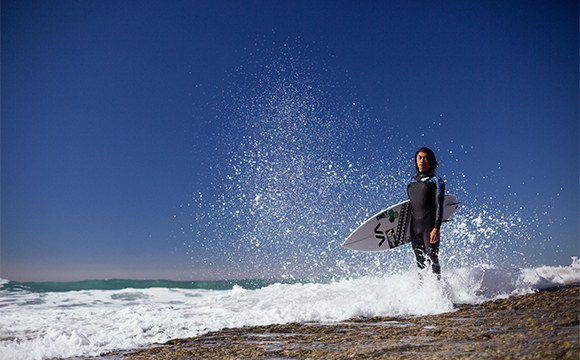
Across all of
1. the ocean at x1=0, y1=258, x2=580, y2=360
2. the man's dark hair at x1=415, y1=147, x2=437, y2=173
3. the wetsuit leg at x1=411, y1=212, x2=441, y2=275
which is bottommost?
the ocean at x1=0, y1=258, x2=580, y2=360

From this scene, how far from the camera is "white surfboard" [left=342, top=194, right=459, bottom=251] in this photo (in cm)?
→ 566

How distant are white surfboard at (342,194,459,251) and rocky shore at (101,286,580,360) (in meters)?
1.90

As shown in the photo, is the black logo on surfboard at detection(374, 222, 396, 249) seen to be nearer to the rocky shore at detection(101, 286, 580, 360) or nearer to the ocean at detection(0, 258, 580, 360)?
the ocean at detection(0, 258, 580, 360)

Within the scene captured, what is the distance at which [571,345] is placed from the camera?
1856 mm

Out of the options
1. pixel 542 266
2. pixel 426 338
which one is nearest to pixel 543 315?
pixel 426 338

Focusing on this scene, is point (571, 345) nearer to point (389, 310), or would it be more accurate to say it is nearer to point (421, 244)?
point (389, 310)

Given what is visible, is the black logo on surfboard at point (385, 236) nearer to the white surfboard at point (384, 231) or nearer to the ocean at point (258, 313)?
the white surfboard at point (384, 231)

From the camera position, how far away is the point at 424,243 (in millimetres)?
4785

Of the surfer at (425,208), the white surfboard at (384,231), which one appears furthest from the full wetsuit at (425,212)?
the white surfboard at (384,231)

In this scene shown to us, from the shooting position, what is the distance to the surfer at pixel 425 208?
4629 millimetres

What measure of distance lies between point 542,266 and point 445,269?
3.59m

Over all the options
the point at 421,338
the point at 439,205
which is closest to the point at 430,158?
the point at 439,205

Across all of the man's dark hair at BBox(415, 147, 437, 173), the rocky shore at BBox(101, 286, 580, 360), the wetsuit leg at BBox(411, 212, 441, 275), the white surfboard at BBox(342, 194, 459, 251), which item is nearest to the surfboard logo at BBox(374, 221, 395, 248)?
the white surfboard at BBox(342, 194, 459, 251)

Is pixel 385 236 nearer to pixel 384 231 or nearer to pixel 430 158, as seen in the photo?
pixel 384 231
